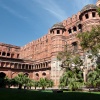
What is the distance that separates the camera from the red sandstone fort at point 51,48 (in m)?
33.3

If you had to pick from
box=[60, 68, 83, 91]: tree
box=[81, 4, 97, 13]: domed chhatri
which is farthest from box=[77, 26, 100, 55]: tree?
box=[81, 4, 97, 13]: domed chhatri

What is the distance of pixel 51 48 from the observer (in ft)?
129

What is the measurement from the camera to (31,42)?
5038 cm

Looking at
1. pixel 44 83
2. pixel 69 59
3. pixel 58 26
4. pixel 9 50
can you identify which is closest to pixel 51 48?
pixel 58 26

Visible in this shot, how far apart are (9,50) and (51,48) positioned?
714 inches

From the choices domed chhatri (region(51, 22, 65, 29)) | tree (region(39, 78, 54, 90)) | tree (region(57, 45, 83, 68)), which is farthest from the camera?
domed chhatri (region(51, 22, 65, 29))

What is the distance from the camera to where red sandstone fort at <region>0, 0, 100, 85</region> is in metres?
33.3

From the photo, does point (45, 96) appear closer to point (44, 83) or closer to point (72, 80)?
point (72, 80)

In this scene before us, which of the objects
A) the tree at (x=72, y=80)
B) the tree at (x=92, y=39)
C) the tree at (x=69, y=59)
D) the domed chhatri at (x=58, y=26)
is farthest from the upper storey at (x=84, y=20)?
the tree at (x=72, y=80)

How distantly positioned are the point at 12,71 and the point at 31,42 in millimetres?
12834

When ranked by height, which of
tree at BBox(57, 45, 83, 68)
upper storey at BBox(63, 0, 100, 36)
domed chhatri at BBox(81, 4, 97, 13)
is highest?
domed chhatri at BBox(81, 4, 97, 13)

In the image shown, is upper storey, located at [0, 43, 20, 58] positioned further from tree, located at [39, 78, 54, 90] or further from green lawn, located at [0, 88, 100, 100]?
green lawn, located at [0, 88, 100, 100]

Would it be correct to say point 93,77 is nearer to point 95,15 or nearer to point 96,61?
point 96,61

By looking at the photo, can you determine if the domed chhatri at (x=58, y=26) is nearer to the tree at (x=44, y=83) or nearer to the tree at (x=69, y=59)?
the tree at (x=69, y=59)
